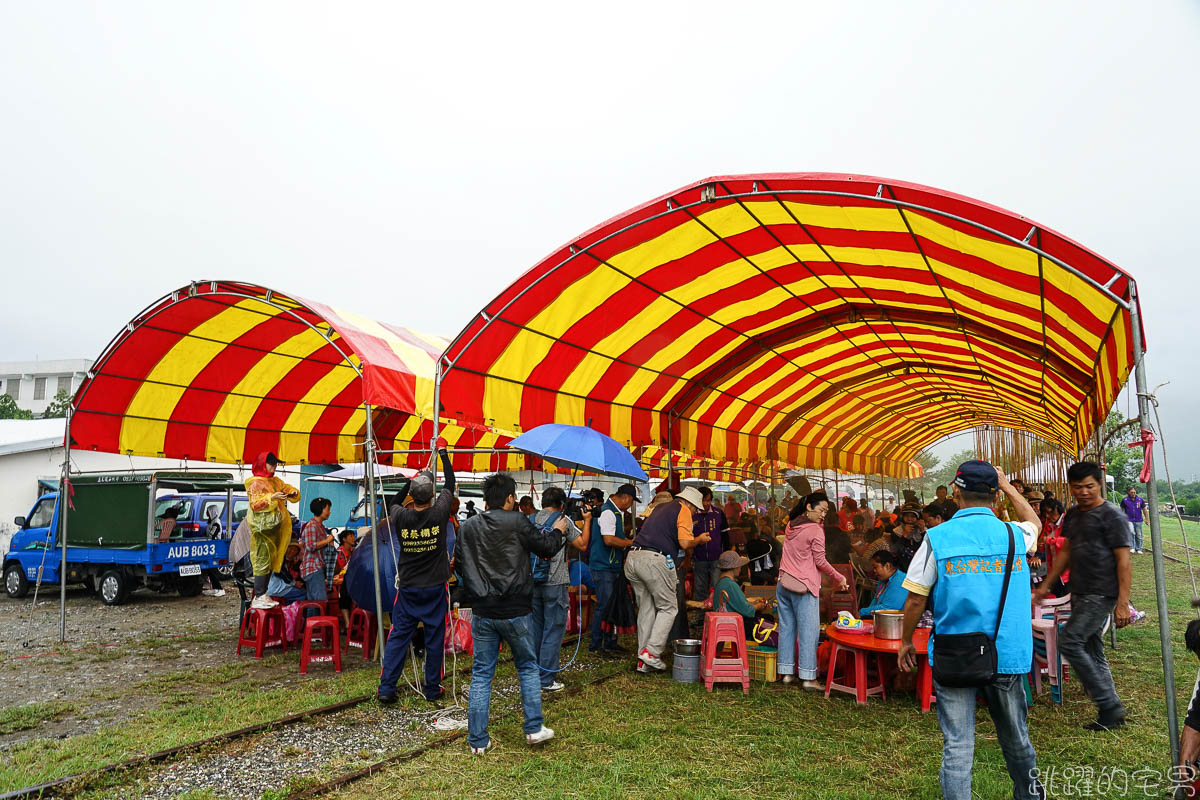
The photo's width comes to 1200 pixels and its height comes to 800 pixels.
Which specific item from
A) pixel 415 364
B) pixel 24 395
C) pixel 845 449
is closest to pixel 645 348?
pixel 415 364

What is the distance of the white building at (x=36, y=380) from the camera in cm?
4609

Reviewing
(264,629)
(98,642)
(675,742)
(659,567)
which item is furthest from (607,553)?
(98,642)

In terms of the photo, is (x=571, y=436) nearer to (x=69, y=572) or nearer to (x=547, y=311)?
(x=547, y=311)

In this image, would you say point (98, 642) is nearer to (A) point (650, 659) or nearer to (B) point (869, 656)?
(A) point (650, 659)

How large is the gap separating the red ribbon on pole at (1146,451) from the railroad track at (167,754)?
458 cm

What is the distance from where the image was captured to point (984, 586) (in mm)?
3180

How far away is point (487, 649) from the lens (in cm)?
478

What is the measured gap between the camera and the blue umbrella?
6.62m

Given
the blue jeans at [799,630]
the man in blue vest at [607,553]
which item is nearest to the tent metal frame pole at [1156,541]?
the blue jeans at [799,630]

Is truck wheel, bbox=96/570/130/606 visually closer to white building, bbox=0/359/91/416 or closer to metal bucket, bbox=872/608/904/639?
metal bucket, bbox=872/608/904/639

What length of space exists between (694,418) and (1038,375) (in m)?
5.12

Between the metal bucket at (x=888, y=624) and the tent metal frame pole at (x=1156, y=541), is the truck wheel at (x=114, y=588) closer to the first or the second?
the metal bucket at (x=888, y=624)

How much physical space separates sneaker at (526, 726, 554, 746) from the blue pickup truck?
8910 millimetres

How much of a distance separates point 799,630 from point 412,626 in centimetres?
322
